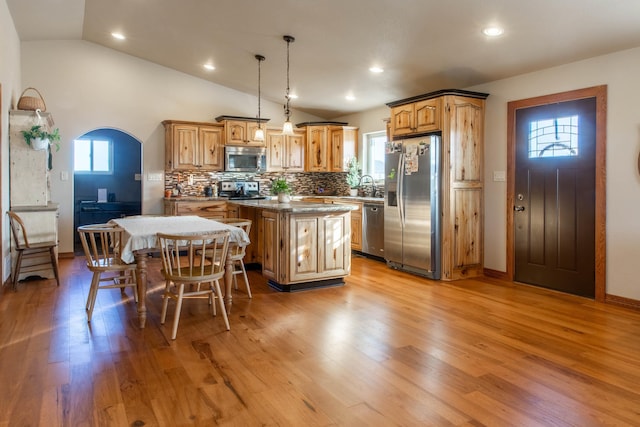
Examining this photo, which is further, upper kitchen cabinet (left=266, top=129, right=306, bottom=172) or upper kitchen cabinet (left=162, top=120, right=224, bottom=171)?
upper kitchen cabinet (left=266, top=129, right=306, bottom=172)

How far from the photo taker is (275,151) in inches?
300

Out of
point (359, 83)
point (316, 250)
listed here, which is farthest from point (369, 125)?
point (316, 250)

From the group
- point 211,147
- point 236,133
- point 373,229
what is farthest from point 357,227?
point 211,147

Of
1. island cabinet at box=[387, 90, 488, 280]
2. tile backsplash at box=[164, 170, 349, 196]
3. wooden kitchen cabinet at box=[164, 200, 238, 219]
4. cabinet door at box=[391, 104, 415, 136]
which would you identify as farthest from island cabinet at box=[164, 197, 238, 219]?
island cabinet at box=[387, 90, 488, 280]

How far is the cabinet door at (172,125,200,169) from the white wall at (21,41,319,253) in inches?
14.9

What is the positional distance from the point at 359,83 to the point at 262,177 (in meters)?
2.64

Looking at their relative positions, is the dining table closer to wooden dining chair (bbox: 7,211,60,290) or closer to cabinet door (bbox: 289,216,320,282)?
cabinet door (bbox: 289,216,320,282)

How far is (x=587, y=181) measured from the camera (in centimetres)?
425

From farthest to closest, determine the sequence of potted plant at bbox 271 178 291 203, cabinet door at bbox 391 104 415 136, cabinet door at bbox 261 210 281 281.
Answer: cabinet door at bbox 391 104 415 136 → potted plant at bbox 271 178 291 203 → cabinet door at bbox 261 210 281 281

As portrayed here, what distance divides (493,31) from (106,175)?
7.37m

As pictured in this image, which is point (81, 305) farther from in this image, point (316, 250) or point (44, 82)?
point (44, 82)

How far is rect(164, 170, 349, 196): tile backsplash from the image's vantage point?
23.5 feet

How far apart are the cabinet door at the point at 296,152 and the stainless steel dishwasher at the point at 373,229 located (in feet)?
5.92

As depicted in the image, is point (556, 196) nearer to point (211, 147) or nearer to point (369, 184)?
point (369, 184)
